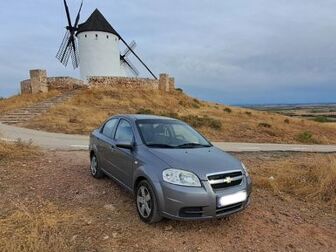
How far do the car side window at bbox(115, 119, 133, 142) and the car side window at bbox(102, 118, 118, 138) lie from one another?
0.91ft

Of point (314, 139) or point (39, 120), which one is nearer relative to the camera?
point (39, 120)

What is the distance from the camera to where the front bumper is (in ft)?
14.6

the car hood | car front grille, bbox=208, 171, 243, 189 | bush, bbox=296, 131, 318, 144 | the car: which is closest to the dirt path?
the car

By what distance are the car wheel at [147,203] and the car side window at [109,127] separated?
6.00 feet

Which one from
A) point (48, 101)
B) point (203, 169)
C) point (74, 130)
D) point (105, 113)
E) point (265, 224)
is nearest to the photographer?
point (203, 169)

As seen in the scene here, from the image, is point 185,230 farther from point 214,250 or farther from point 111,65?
point 111,65

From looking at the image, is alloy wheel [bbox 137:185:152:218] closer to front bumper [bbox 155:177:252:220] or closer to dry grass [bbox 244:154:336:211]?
front bumper [bbox 155:177:252:220]

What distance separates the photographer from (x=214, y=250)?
4.36 metres

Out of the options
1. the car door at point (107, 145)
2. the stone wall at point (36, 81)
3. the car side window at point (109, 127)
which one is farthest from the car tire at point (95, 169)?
the stone wall at point (36, 81)

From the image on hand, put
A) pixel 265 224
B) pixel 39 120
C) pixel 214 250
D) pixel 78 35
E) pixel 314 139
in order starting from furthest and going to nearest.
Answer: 1. pixel 78 35
2. pixel 314 139
3. pixel 39 120
4. pixel 265 224
5. pixel 214 250

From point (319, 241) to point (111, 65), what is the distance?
36.1m

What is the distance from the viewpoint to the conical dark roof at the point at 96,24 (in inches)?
1469

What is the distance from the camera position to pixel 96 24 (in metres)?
37.6

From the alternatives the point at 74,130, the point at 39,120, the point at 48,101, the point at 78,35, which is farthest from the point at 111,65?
the point at 74,130
